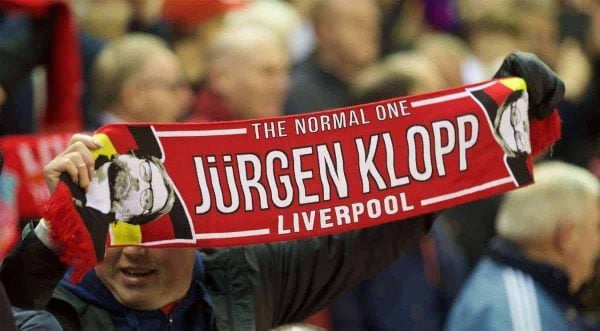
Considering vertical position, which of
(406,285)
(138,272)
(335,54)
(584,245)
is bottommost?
(406,285)

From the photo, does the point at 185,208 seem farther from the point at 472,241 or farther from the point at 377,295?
the point at 472,241

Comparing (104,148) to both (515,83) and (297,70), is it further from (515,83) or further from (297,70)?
(297,70)

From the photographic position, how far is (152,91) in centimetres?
551

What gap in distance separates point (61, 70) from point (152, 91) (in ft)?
1.13

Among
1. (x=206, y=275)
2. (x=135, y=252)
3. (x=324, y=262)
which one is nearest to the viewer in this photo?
(x=135, y=252)

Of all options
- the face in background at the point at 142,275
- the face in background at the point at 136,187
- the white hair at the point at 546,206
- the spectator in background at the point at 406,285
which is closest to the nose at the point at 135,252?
the face in background at the point at 142,275

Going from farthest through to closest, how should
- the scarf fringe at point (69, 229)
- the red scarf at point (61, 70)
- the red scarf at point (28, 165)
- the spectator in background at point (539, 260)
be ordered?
the red scarf at point (61, 70) < the red scarf at point (28, 165) < the spectator in background at point (539, 260) < the scarf fringe at point (69, 229)

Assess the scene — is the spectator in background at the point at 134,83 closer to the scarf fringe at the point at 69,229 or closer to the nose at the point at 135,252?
the nose at the point at 135,252

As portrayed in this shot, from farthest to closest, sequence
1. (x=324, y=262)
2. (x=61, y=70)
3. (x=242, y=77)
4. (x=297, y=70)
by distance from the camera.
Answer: (x=297, y=70) < (x=242, y=77) < (x=61, y=70) < (x=324, y=262)

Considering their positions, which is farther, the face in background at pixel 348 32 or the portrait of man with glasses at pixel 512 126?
the face in background at pixel 348 32

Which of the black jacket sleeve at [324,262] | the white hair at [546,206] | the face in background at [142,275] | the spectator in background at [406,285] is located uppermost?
the face in background at [142,275]

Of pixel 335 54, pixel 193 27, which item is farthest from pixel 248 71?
pixel 335 54

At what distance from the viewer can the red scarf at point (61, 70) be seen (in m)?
5.29

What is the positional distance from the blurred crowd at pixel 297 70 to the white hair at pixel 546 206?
0.06 meters
